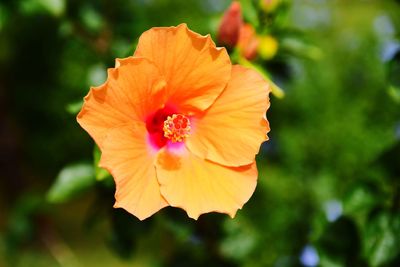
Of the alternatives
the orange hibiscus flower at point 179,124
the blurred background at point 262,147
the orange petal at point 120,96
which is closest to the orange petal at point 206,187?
the orange hibiscus flower at point 179,124

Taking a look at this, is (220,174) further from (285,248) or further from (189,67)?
(285,248)

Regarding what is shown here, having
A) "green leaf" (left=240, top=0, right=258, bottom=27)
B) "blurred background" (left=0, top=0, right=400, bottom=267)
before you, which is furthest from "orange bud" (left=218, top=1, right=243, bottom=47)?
"green leaf" (left=240, top=0, right=258, bottom=27)

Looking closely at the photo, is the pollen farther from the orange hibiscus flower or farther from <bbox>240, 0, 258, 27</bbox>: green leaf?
<bbox>240, 0, 258, 27</bbox>: green leaf

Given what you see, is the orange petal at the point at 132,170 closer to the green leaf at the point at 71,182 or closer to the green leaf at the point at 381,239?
the green leaf at the point at 71,182

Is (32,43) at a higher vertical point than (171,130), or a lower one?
lower

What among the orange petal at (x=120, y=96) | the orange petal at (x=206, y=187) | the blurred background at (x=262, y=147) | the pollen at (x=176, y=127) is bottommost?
the blurred background at (x=262, y=147)

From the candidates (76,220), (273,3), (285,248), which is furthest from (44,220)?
(273,3)
